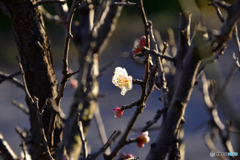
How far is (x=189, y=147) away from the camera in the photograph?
398 cm

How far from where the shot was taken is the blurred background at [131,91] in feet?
9.32

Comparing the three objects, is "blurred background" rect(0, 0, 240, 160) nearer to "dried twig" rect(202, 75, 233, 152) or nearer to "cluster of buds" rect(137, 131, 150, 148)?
"dried twig" rect(202, 75, 233, 152)

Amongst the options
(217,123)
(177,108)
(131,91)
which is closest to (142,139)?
(177,108)

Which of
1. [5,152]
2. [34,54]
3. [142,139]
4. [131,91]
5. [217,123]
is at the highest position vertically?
[131,91]

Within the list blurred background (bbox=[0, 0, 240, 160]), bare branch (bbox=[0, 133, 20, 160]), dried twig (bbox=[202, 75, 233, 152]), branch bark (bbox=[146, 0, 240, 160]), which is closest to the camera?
branch bark (bbox=[146, 0, 240, 160])

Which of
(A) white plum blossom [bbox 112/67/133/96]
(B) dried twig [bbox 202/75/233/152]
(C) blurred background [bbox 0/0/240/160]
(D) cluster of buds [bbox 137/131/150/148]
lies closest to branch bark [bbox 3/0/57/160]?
(A) white plum blossom [bbox 112/67/133/96]

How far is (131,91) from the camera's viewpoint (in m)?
6.16

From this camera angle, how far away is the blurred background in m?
2.84

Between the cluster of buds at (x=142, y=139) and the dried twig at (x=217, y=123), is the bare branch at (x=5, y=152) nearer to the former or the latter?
the cluster of buds at (x=142, y=139)

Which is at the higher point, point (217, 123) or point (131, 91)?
point (131, 91)

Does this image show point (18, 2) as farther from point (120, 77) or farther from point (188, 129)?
point (188, 129)

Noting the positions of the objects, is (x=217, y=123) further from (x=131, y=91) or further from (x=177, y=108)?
(x=131, y=91)

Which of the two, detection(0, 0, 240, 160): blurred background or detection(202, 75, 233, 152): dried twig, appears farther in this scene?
detection(0, 0, 240, 160): blurred background

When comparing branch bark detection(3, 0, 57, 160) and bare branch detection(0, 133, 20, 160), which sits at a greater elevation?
branch bark detection(3, 0, 57, 160)
